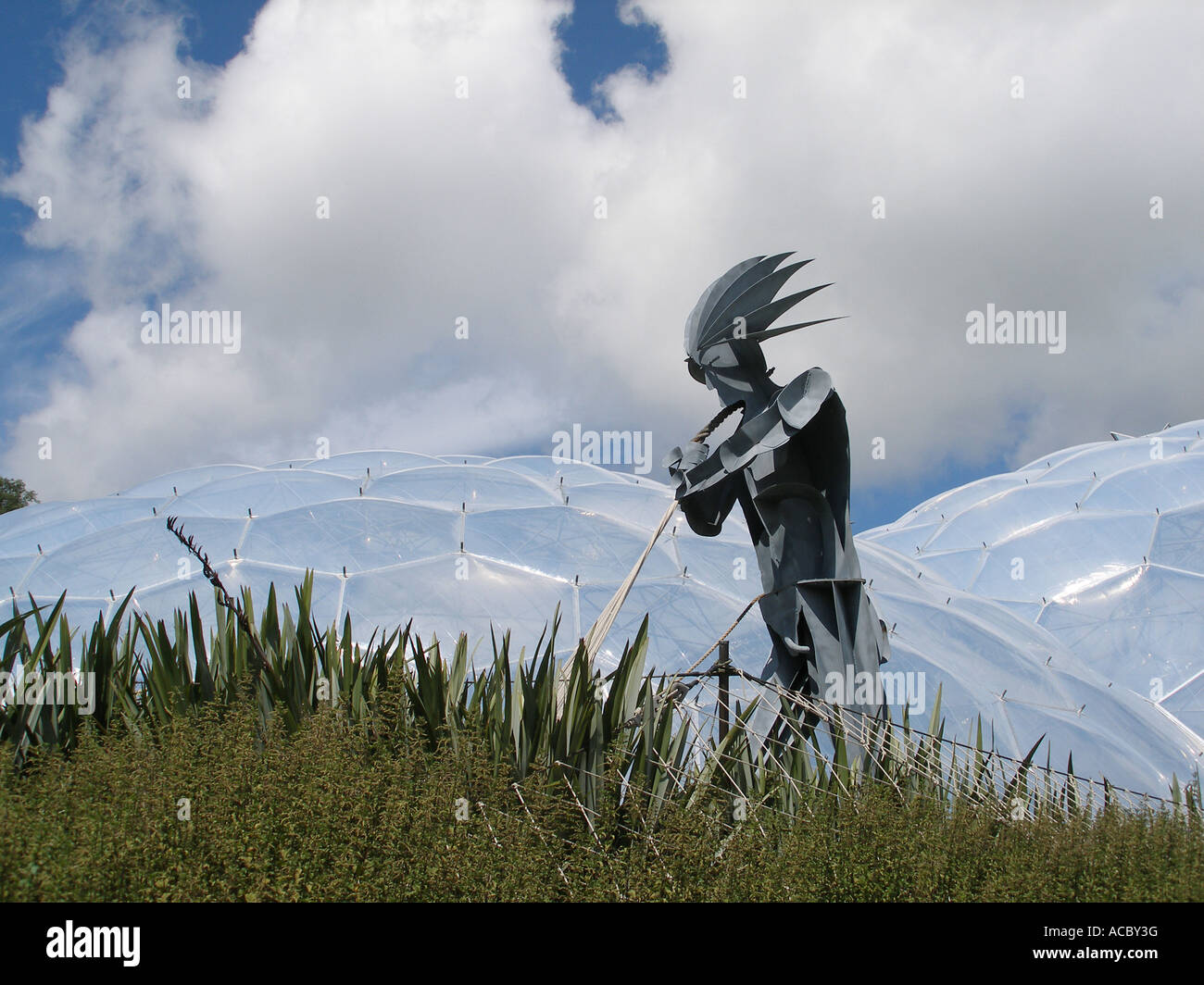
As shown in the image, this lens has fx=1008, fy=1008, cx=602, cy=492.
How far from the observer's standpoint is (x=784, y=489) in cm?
657

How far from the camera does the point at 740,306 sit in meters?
6.70

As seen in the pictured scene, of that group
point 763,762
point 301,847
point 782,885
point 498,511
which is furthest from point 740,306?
point 498,511

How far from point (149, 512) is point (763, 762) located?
10473 millimetres

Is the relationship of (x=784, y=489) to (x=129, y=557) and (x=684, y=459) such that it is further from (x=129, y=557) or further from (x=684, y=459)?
(x=129, y=557)

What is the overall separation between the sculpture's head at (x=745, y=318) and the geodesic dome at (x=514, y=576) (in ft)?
12.7

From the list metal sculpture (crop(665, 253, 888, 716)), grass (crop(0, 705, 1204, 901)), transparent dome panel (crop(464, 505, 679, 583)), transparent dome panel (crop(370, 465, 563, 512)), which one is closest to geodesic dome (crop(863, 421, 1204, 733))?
transparent dome panel (crop(464, 505, 679, 583))

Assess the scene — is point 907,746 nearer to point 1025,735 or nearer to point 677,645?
point 677,645

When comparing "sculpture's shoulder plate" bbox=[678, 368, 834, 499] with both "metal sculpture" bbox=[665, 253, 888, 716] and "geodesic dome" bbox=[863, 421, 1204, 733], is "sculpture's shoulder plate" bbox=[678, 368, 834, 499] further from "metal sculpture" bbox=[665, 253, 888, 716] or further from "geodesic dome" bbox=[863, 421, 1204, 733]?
"geodesic dome" bbox=[863, 421, 1204, 733]

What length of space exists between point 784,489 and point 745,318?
3.83 ft

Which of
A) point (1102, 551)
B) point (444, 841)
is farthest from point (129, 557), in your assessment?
point (1102, 551)

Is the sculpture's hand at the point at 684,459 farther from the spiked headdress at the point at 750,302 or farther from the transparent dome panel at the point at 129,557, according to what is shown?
the transparent dome panel at the point at 129,557

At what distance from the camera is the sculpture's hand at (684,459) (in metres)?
6.68
